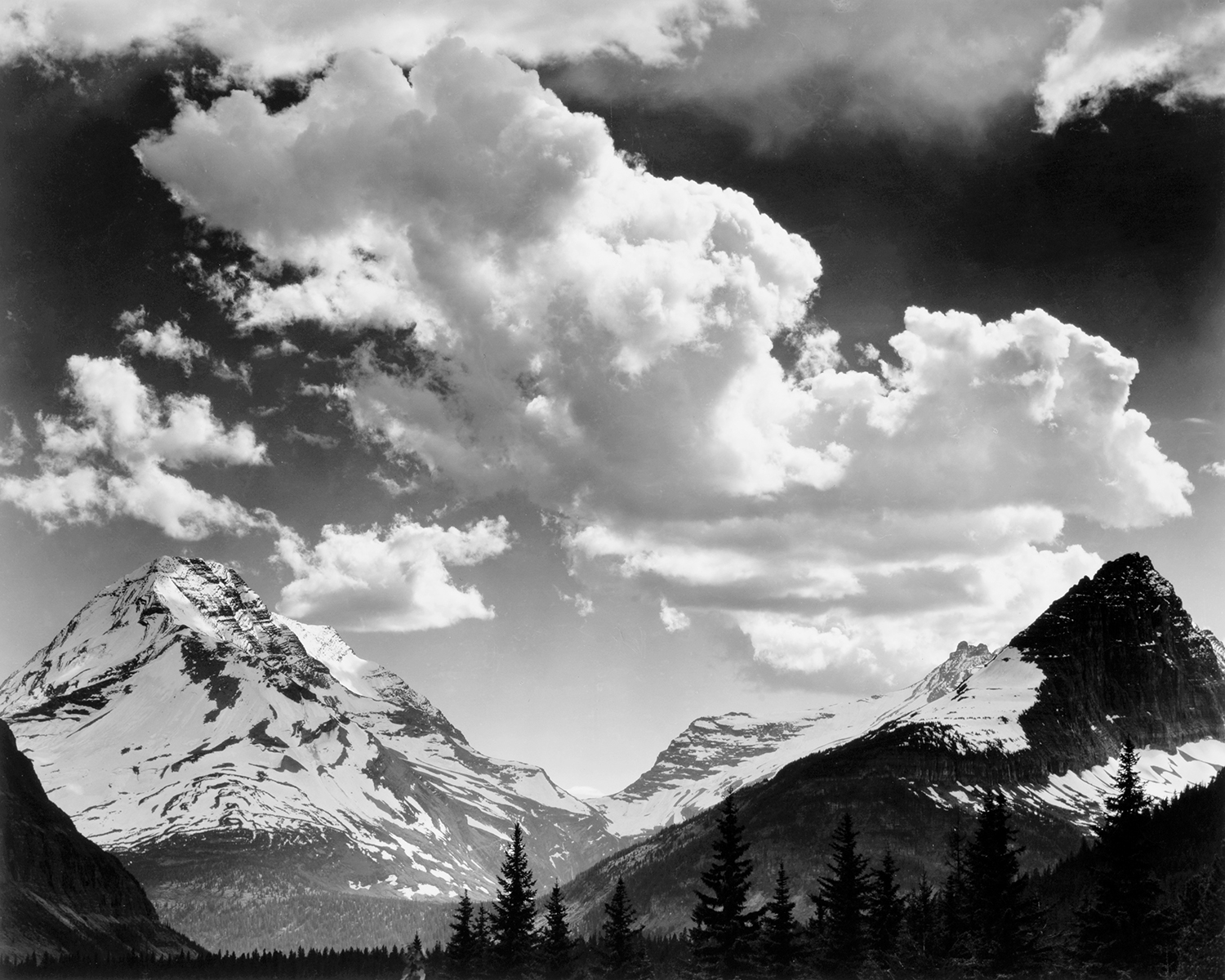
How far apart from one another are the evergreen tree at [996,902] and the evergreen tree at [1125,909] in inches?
196

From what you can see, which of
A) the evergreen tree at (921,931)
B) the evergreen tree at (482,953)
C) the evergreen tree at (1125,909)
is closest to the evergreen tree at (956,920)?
the evergreen tree at (921,931)

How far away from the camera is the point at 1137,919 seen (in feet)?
215

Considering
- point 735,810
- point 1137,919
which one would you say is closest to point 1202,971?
point 1137,919

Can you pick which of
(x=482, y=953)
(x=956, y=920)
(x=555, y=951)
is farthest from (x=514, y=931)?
(x=956, y=920)

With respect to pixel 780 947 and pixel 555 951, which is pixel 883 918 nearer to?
pixel 780 947

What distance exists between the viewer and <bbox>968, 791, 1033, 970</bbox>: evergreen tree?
71.8m

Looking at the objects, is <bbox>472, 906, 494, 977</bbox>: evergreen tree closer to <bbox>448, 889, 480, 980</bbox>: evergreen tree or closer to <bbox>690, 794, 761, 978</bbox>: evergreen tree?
<bbox>448, 889, 480, 980</bbox>: evergreen tree

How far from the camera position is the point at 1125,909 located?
66188 mm

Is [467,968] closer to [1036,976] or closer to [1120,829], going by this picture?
[1036,976]

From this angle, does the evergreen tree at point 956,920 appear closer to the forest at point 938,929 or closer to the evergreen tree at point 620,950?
the forest at point 938,929

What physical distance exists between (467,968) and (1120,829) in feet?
169

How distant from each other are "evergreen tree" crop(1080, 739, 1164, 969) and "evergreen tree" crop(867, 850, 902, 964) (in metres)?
16.8

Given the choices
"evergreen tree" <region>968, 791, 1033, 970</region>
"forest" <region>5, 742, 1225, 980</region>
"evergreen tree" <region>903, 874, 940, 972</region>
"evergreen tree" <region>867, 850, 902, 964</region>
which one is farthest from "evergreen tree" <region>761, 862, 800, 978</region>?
"evergreen tree" <region>968, 791, 1033, 970</region>

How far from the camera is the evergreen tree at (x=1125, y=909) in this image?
65562 millimetres
